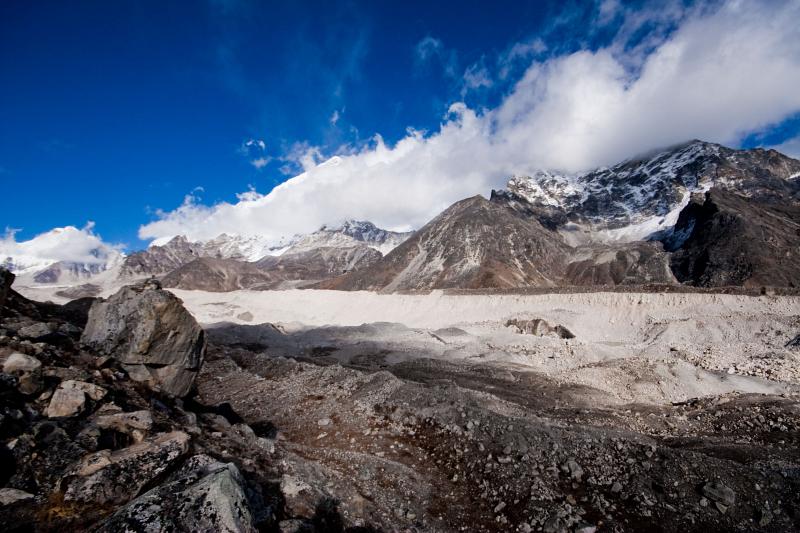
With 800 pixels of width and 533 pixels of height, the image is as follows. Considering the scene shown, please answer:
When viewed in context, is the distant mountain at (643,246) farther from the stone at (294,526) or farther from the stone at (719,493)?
the stone at (294,526)

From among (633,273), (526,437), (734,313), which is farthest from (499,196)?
(526,437)

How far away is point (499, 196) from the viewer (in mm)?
177375

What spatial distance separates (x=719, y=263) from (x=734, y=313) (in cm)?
6441

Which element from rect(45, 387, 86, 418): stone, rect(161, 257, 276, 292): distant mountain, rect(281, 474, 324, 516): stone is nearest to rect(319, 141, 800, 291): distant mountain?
rect(161, 257, 276, 292): distant mountain

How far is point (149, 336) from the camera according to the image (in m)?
10.1

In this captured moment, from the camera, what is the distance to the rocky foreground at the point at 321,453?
4.71 meters

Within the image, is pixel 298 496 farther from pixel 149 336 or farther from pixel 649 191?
pixel 649 191

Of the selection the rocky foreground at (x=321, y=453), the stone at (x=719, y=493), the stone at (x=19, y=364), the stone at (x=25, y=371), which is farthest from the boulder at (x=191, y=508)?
the stone at (x=719, y=493)

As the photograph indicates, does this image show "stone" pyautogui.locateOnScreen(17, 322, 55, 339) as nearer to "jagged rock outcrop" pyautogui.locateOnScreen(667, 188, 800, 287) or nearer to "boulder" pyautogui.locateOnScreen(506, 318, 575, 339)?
"boulder" pyautogui.locateOnScreen(506, 318, 575, 339)

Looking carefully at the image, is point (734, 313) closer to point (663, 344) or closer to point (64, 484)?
point (663, 344)

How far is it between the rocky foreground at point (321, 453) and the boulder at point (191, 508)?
2cm

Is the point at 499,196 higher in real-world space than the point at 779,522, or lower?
higher

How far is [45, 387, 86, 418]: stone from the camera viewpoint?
609 centimetres

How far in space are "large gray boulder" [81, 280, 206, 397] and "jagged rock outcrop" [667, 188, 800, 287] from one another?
90.8 meters
